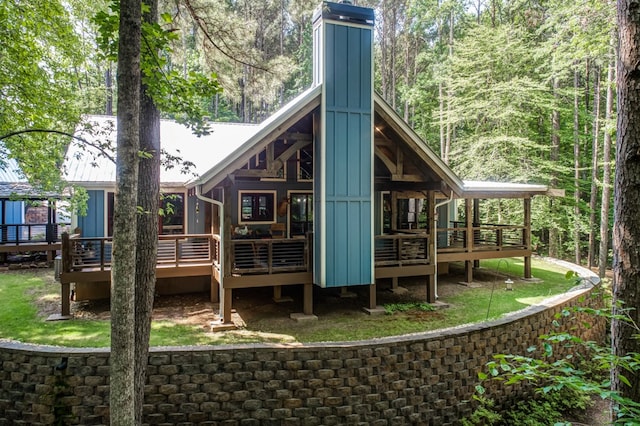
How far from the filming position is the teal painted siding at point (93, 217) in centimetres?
1078

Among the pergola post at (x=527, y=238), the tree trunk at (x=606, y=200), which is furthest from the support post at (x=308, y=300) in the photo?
the tree trunk at (x=606, y=200)

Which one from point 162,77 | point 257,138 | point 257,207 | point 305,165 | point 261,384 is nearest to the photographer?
point 162,77

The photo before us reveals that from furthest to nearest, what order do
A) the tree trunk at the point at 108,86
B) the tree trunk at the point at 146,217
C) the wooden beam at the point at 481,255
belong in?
the tree trunk at the point at 108,86 → the wooden beam at the point at 481,255 → the tree trunk at the point at 146,217

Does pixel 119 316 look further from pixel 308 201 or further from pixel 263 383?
pixel 308 201

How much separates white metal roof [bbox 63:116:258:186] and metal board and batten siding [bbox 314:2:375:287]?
2.20 m

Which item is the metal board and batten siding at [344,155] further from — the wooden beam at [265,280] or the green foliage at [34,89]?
the green foliage at [34,89]

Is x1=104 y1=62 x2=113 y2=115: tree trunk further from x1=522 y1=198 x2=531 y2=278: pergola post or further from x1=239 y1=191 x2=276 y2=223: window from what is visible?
x1=522 y1=198 x2=531 y2=278: pergola post

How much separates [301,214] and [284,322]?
4214mm

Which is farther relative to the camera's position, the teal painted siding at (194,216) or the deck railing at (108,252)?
the teal painted siding at (194,216)

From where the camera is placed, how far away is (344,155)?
922 cm

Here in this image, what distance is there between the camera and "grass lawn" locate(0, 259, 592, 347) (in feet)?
25.4

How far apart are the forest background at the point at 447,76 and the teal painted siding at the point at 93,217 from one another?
114cm

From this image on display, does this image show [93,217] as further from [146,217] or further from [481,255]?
[481,255]

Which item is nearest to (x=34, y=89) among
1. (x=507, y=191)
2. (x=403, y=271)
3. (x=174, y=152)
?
(x=174, y=152)
